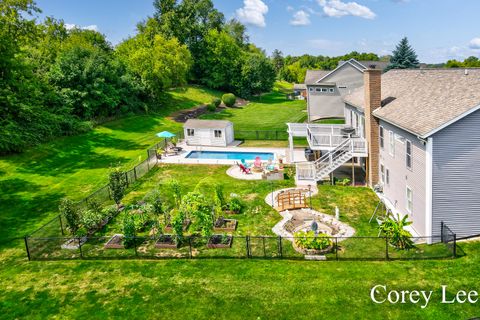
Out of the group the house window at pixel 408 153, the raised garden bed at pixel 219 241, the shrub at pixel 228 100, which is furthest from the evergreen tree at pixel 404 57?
the raised garden bed at pixel 219 241

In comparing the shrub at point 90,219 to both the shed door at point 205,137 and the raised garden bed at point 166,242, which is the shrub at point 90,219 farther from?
the shed door at point 205,137

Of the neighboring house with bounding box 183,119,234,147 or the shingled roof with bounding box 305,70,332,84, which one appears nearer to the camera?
the neighboring house with bounding box 183,119,234,147

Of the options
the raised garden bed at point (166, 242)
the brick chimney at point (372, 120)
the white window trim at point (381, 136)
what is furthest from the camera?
the brick chimney at point (372, 120)

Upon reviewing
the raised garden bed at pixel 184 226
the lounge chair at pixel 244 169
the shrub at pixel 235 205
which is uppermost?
the lounge chair at pixel 244 169

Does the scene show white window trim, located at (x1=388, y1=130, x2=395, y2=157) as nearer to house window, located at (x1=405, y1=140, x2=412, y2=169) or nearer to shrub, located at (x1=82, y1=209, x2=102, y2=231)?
house window, located at (x1=405, y1=140, x2=412, y2=169)

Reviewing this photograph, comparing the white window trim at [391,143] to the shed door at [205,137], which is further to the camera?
the shed door at [205,137]

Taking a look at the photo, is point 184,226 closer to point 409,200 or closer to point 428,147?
point 409,200

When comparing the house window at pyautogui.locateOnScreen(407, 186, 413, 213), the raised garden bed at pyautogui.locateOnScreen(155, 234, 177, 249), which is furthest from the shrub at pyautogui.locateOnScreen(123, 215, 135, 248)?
the house window at pyautogui.locateOnScreen(407, 186, 413, 213)
